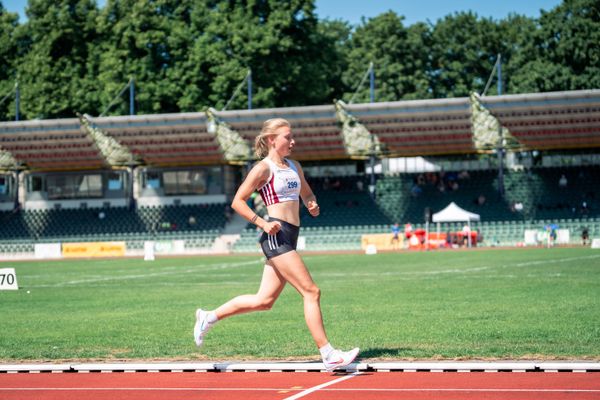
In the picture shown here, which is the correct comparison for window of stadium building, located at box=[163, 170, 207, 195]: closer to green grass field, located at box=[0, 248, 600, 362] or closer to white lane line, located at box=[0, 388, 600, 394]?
green grass field, located at box=[0, 248, 600, 362]

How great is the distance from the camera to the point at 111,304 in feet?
68.0

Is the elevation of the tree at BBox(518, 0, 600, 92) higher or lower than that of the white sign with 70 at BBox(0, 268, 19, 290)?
higher

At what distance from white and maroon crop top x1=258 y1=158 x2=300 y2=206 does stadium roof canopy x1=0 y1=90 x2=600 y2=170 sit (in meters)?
48.2

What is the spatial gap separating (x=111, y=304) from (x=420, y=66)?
62.0m

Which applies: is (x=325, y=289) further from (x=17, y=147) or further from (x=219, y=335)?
(x=17, y=147)

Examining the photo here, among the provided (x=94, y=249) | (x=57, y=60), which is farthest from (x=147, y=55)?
(x=94, y=249)

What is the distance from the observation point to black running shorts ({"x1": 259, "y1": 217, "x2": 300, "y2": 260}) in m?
9.99

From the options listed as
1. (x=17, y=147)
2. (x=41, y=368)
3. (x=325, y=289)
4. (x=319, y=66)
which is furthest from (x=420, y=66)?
(x=41, y=368)

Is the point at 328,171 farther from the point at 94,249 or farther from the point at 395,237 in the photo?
the point at 94,249

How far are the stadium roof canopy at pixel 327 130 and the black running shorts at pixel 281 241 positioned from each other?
48.4 meters

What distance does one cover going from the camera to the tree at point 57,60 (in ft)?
236

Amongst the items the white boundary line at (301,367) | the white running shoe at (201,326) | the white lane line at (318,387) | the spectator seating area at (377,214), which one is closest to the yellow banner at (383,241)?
the spectator seating area at (377,214)

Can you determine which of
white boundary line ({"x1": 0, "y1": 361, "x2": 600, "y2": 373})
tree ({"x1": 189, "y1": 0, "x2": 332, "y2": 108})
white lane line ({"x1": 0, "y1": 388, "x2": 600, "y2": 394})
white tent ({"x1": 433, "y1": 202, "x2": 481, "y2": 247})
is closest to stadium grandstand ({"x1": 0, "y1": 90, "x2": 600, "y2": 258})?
white tent ({"x1": 433, "y1": 202, "x2": 481, "y2": 247})

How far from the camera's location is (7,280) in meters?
27.0
